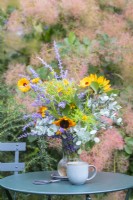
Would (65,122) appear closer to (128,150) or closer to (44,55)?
(128,150)

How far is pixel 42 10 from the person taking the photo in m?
4.08

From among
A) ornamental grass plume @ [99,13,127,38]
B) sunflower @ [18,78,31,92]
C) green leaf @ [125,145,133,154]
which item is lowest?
green leaf @ [125,145,133,154]

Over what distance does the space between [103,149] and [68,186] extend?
1007mm

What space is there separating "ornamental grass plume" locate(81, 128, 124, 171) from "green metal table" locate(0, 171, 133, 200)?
562mm

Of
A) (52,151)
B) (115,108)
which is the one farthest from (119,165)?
(115,108)

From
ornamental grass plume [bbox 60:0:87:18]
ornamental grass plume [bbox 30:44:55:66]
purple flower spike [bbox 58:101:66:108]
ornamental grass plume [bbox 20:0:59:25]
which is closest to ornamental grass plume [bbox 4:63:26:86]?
ornamental grass plume [bbox 30:44:55:66]

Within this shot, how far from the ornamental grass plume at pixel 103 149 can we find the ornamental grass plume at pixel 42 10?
1.16m

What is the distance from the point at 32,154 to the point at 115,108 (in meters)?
1.24

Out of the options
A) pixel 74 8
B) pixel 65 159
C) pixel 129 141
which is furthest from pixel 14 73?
pixel 65 159

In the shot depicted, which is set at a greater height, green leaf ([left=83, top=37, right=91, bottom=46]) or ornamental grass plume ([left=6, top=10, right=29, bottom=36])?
ornamental grass plume ([left=6, top=10, right=29, bottom=36])

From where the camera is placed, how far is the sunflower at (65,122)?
245 centimetres

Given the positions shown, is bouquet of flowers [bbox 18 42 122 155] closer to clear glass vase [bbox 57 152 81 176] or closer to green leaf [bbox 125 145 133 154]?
clear glass vase [bbox 57 152 81 176]

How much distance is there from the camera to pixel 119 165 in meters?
3.78

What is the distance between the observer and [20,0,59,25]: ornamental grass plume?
4.07 metres
